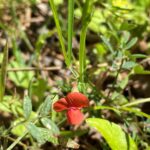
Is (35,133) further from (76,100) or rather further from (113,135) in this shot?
(113,135)

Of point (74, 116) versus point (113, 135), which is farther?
point (113, 135)

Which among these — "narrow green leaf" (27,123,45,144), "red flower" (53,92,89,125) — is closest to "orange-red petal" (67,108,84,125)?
"red flower" (53,92,89,125)

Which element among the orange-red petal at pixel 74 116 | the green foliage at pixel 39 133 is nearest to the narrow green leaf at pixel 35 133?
the green foliage at pixel 39 133

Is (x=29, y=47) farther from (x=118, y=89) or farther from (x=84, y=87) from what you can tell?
(x=84, y=87)

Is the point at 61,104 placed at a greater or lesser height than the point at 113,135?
greater

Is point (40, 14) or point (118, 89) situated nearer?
point (118, 89)

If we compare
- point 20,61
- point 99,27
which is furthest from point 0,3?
point 99,27

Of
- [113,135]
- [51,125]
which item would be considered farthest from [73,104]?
[113,135]
